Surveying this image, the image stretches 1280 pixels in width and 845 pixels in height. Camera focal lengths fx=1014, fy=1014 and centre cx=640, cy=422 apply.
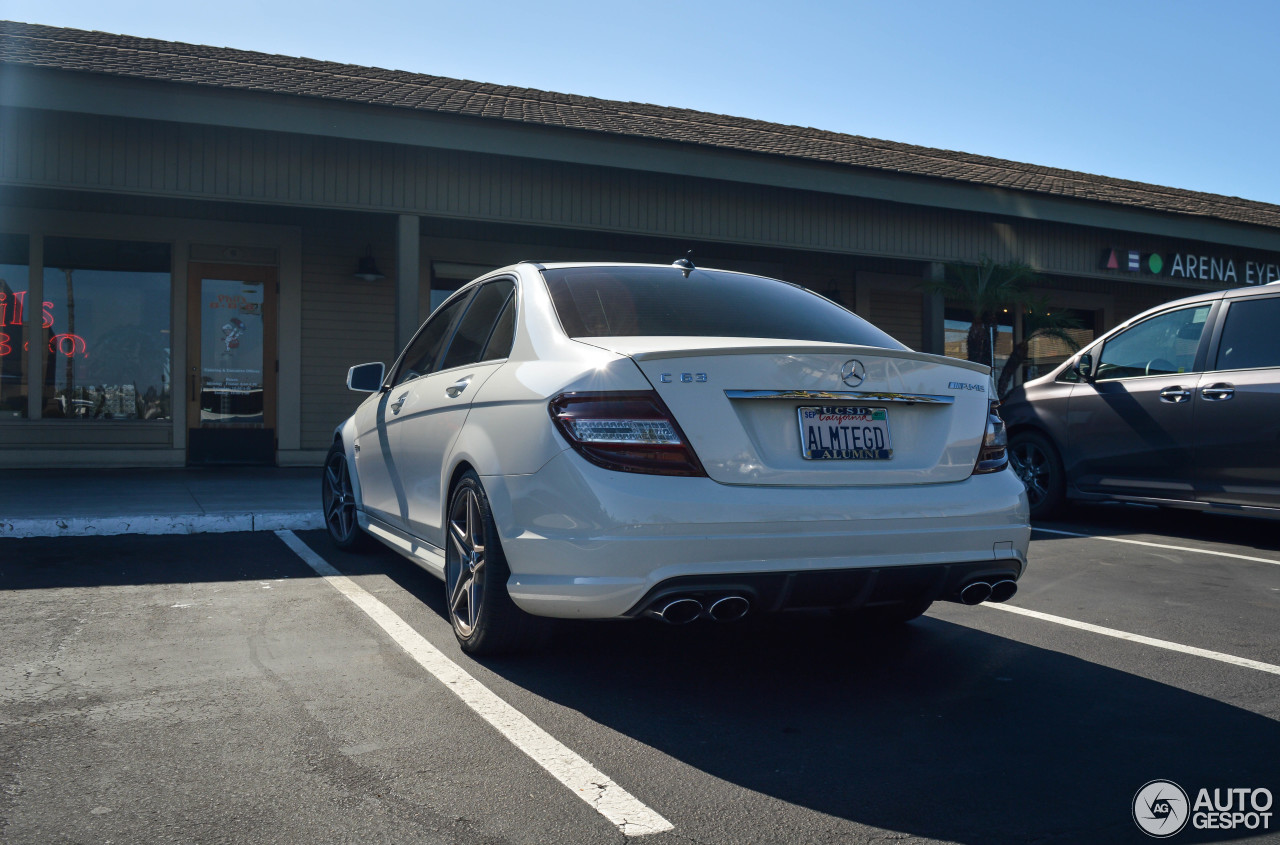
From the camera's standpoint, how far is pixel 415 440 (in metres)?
4.55

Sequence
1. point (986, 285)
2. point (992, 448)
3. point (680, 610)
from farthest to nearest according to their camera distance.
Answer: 1. point (986, 285)
2. point (992, 448)
3. point (680, 610)

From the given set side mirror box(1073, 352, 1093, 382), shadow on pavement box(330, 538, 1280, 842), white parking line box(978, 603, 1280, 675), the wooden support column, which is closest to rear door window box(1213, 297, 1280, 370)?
side mirror box(1073, 352, 1093, 382)

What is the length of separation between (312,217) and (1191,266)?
13248 millimetres

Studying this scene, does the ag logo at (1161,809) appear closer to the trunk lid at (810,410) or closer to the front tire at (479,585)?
the trunk lid at (810,410)

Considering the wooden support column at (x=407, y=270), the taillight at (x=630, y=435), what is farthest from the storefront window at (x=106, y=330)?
the taillight at (x=630, y=435)

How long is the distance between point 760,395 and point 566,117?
358 inches

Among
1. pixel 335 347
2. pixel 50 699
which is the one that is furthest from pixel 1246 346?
pixel 335 347

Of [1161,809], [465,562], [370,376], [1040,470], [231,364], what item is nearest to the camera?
[1161,809]

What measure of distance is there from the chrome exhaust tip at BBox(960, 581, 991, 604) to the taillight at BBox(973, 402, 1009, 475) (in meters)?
0.38

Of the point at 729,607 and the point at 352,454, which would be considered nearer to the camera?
the point at 729,607

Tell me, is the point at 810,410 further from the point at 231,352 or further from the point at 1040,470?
the point at 231,352

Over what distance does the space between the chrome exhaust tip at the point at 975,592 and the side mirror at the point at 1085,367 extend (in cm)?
489

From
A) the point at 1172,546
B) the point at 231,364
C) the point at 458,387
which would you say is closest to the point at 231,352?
the point at 231,364

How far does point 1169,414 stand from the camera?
23.1 ft
